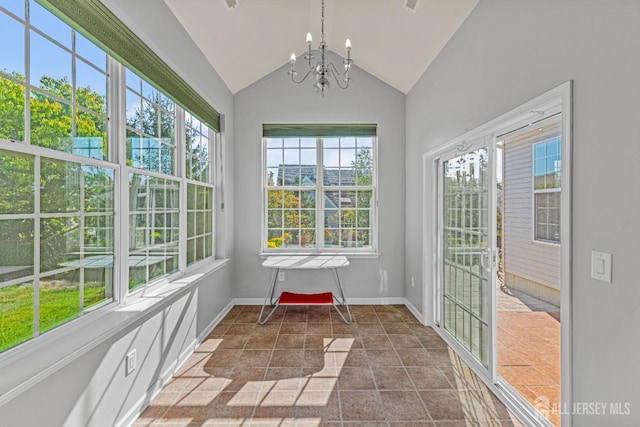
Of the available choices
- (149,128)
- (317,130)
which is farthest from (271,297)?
(149,128)

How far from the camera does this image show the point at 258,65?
373cm

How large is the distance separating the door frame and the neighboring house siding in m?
1.79

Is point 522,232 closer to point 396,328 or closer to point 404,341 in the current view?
point 396,328

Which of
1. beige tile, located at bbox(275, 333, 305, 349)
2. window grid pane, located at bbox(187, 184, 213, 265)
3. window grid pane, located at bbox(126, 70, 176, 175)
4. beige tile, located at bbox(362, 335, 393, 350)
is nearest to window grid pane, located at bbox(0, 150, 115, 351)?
window grid pane, located at bbox(126, 70, 176, 175)

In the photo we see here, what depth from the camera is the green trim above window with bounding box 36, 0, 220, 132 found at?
1.45m

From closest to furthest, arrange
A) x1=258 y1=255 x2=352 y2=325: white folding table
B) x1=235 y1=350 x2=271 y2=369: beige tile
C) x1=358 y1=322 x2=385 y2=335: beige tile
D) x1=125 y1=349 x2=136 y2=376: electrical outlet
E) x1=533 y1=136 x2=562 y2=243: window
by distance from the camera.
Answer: x1=125 y1=349 x2=136 y2=376: electrical outlet, x1=235 y1=350 x2=271 y2=369: beige tile, x1=358 y1=322 x2=385 y2=335: beige tile, x1=258 y1=255 x2=352 y2=325: white folding table, x1=533 y1=136 x2=562 y2=243: window

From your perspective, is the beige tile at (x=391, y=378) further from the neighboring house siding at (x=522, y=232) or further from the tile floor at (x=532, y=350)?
the neighboring house siding at (x=522, y=232)

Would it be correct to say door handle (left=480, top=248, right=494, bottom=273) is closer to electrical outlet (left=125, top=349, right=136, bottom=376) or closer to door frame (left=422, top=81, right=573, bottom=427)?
door frame (left=422, top=81, right=573, bottom=427)

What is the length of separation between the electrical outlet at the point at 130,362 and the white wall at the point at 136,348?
3cm

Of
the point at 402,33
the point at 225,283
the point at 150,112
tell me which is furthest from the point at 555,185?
the point at 150,112

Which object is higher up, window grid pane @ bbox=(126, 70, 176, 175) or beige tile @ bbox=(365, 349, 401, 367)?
window grid pane @ bbox=(126, 70, 176, 175)

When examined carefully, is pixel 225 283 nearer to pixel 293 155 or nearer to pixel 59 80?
pixel 293 155

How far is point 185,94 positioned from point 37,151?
1.52 meters

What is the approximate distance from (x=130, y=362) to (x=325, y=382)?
4.41ft
